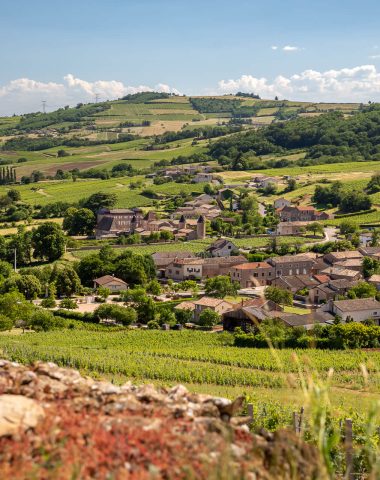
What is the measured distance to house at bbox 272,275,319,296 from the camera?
171 feet

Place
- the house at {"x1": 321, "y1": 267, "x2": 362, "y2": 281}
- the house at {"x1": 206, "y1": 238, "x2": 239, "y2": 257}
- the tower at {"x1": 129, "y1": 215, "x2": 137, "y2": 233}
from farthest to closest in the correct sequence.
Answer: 1. the tower at {"x1": 129, "y1": 215, "x2": 137, "y2": 233}
2. the house at {"x1": 206, "y1": 238, "x2": 239, "y2": 257}
3. the house at {"x1": 321, "y1": 267, "x2": 362, "y2": 281}

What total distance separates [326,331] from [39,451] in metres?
29.8

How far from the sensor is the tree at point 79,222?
80938mm

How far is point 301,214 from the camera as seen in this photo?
88.3 m

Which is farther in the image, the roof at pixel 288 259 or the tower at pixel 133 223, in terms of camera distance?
the tower at pixel 133 223

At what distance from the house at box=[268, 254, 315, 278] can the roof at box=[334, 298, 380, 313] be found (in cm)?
1642

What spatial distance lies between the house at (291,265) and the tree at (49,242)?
21.2 m

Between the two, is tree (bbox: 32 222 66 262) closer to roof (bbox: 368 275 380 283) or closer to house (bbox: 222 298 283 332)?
house (bbox: 222 298 283 332)

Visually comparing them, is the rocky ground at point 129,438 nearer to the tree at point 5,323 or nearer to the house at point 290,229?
the tree at point 5,323

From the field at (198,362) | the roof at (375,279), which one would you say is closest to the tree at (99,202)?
the roof at (375,279)

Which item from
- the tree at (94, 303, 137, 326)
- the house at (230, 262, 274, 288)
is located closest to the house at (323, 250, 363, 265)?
the house at (230, 262, 274, 288)

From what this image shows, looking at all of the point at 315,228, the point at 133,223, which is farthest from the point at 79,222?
the point at 315,228

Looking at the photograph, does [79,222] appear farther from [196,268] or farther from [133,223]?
[196,268]

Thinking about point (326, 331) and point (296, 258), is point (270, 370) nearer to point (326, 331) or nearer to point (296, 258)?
point (326, 331)
